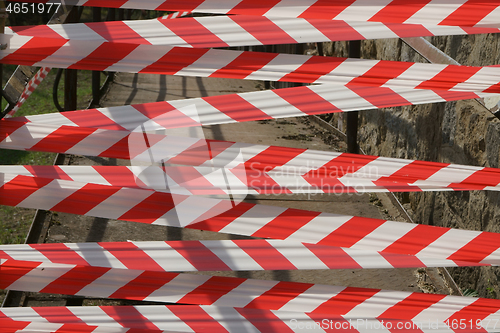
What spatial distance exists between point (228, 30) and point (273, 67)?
24 cm

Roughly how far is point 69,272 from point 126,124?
704mm

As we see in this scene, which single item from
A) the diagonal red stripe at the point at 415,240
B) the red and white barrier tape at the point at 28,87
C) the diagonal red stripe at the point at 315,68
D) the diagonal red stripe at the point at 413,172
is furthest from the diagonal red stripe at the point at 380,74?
the red and white barrier tape at the point at 28,87

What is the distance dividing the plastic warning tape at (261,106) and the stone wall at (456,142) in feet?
3.75

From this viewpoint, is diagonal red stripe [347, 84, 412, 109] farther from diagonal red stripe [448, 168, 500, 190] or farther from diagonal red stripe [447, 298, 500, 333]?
diagonal red stripe [447, 298, 500, 333]

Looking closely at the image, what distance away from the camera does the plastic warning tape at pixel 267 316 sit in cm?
204

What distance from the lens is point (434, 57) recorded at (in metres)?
3.38

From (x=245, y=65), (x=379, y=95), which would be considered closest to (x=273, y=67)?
(x=245, y=65)

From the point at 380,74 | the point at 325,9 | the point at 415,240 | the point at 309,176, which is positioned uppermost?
the point at 325,9

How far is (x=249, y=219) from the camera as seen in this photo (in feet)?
6.50

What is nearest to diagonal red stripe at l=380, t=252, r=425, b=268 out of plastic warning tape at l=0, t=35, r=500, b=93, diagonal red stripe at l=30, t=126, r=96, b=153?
plastic warning tape at l=0, t=35, r=500, b=93

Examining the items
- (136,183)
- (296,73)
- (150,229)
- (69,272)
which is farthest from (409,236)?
(150,229)

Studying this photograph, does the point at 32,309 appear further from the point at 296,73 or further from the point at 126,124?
the point at 296,73

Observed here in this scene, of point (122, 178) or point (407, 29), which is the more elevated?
point (407, 29)

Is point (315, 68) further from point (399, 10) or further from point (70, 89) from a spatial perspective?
point (70, 89)
